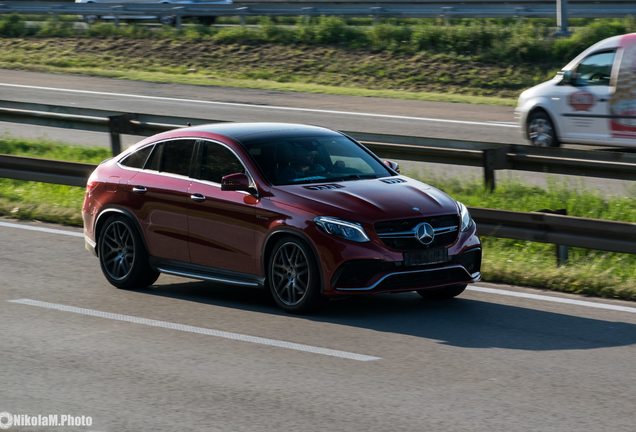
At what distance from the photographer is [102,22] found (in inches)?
1497

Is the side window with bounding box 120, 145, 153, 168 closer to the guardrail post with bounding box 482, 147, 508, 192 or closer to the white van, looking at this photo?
the guardrail post with bounding box 482, 147, 508, 192

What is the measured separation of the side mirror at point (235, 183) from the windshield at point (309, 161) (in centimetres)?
19

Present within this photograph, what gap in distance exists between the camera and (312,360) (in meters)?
8.54

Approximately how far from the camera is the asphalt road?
7.17m

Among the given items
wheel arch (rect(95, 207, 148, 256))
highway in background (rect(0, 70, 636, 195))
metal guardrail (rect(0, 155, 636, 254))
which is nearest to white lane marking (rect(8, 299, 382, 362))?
wheel arch (rect(95, 207, 148, 256))

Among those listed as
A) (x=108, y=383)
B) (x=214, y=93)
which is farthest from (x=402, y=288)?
(x=214, y=93)

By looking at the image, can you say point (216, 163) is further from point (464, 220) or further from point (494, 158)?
point (494, 158)

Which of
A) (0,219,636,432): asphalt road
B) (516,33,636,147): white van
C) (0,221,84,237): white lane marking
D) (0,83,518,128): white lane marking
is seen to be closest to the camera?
(0,219,636,432): asphalt road

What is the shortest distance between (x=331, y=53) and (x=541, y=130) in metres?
12.8

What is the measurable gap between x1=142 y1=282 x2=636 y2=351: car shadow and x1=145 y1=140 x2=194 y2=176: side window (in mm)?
1080

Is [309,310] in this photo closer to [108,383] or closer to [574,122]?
[108,383]

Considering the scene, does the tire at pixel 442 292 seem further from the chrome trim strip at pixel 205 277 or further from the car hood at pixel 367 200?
the chrome trim strip at pixel 205 277

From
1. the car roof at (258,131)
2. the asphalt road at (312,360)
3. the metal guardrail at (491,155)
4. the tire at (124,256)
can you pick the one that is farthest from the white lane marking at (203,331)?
the metal guardrail at (491,155)

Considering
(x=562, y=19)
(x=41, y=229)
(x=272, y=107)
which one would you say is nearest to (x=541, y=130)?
(x=272, y=107)
